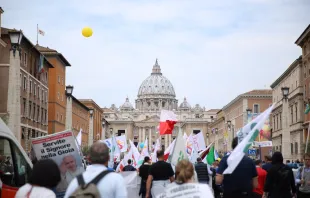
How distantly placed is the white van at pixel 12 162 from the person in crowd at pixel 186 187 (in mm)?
4185

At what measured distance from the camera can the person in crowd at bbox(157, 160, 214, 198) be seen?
6.66 meters

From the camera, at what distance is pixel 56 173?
6277 mm

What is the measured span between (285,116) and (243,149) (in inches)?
1351

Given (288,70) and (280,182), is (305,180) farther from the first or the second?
(288,70)

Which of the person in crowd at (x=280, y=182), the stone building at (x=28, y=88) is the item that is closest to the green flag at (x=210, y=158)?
the person in crowd at (x=280, y=182)

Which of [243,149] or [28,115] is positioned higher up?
[28,115]

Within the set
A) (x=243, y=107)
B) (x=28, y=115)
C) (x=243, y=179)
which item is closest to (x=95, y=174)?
(x=243, y=179)

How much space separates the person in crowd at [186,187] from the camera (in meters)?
6.66

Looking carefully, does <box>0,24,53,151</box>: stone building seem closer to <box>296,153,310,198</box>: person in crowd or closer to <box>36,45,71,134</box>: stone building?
<box>36,45,71,134</box>: stone building

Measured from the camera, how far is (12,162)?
10.8 m

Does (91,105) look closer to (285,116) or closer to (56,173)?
(285,116)

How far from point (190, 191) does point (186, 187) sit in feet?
0.22

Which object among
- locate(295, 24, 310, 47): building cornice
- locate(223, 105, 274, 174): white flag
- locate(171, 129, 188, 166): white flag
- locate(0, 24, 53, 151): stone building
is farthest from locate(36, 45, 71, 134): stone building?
locate(223, 105, 274, 174): white flag

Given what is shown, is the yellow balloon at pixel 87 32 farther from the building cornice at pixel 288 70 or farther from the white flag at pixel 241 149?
the building cornice at pixel 288 70
